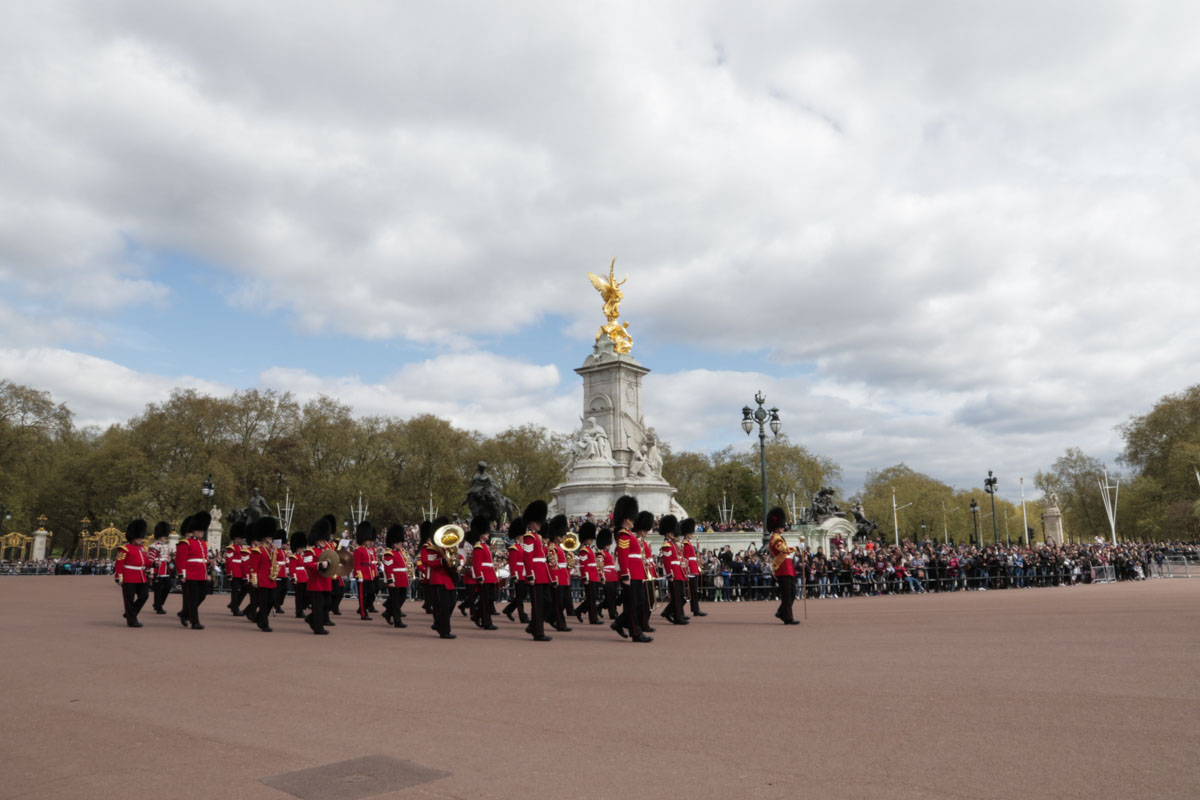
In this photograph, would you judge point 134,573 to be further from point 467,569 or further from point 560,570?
point 560,570

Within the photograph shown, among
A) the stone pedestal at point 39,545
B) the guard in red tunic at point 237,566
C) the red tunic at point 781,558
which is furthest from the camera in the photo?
the stone pedestal at point 39,545

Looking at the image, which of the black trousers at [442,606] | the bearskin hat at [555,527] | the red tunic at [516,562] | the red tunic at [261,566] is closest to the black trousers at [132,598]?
the red tunic at [261,566]

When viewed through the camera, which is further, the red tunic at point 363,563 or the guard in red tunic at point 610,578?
the red tunic at point 363,563

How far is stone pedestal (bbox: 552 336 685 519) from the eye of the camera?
131ft

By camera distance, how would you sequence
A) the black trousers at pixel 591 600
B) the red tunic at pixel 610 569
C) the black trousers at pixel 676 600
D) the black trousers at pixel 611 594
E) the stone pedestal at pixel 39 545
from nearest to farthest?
the red tunic at pixel 610 569 < the black trousers at pixel 611 594 < the black trousers at pixel 676 600 < the black trousers at pixel 591 600 < the stone pedestal at pixel 39 545

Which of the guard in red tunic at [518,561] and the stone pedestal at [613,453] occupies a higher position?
the stone pedestal at [613,453]

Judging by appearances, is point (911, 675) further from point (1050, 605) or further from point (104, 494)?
point (104, 494)

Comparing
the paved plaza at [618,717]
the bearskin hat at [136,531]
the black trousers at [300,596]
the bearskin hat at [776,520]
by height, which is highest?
the bearskin hat at [776,520]

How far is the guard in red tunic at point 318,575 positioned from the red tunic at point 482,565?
2.46m

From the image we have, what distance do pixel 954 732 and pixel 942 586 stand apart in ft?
77.9

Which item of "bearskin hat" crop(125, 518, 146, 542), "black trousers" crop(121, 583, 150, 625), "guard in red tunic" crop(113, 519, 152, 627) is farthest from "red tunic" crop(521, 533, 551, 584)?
"bearskin hat" crop(125, 518, 146, 542)

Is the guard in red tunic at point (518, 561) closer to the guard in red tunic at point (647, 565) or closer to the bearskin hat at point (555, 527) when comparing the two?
the bearskin hat at point (555, 527)

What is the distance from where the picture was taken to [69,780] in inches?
208

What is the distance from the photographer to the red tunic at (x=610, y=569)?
15224 mm
